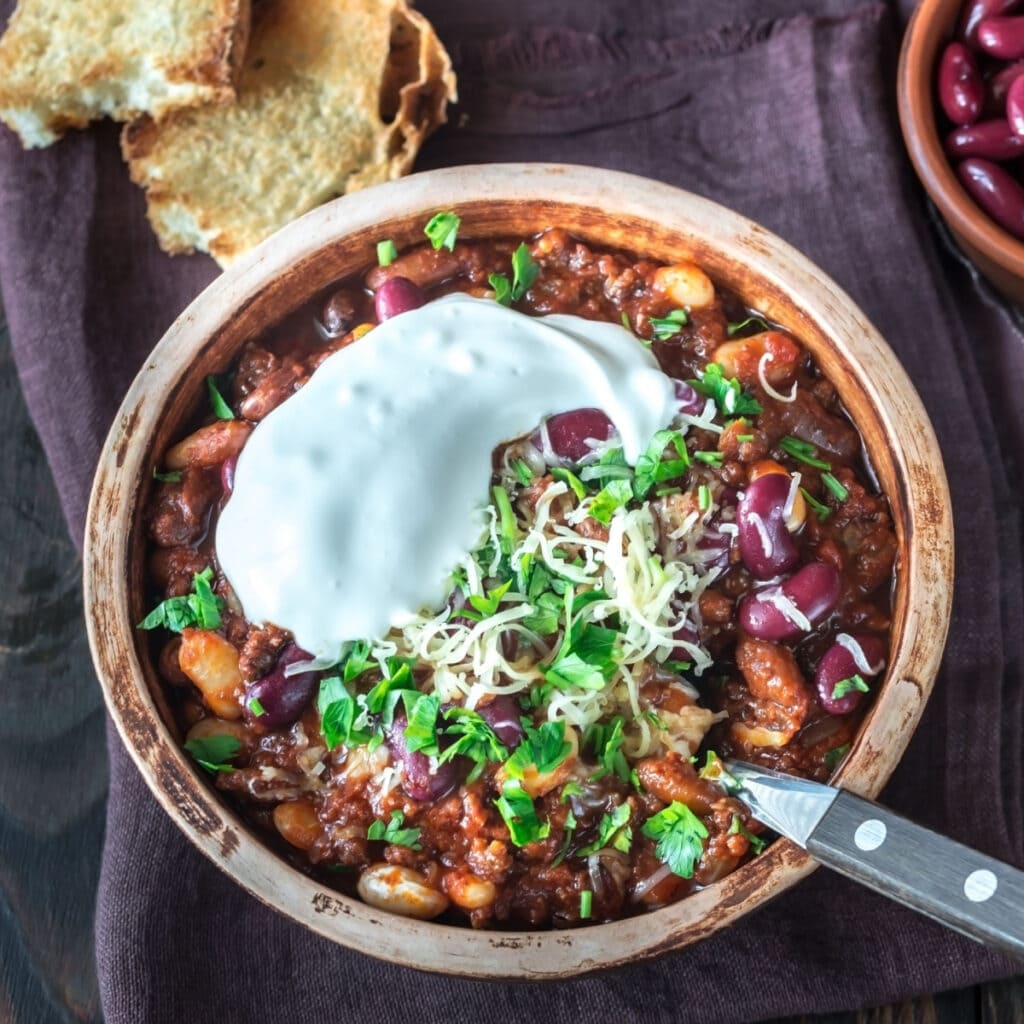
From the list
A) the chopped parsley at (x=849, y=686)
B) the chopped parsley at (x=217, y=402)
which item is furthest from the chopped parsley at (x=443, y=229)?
the chopped parsley at (x=849, y=686)

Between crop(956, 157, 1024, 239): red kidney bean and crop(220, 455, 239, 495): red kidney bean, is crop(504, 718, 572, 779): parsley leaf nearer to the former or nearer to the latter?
crop(220, 455, 239, 495): red kidney bean

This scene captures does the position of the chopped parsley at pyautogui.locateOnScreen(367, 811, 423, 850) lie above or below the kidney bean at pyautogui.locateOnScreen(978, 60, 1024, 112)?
below

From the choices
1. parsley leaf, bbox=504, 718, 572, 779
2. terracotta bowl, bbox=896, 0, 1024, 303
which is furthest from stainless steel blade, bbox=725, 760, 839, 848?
terracotta bowl, bbox=896, 0, 1024, 303

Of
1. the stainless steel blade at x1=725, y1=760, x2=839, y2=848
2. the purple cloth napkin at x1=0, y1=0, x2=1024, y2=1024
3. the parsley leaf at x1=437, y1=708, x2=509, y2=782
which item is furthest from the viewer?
the purple cloth napkin at x1=0, y1=0, x2=1024, y2=1024

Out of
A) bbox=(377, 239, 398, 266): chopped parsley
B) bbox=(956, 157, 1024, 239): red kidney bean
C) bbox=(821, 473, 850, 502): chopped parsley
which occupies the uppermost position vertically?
bbox=(377, 239, 398, 266): chopped parsley

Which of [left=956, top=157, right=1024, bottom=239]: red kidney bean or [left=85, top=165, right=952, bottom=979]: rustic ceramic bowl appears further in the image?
[left=956, top=157, right=1024, bottom=239]: red kidney bean

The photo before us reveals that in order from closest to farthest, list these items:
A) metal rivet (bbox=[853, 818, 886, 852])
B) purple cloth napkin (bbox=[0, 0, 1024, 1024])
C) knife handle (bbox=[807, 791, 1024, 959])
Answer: knife handle (bbox=[807, 791, 1024, 959]) < metal rivet (bbox=[853, 818, 886, 852]) < purple cloth napkin (bbox=[0, 0, 1024, 1024])

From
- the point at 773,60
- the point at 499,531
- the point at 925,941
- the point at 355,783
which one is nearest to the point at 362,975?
the point at 355,783

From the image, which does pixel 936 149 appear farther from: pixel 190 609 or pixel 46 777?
pixel 46 777
